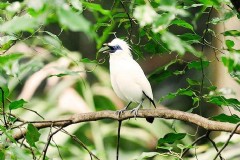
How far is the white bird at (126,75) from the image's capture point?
1808 mm

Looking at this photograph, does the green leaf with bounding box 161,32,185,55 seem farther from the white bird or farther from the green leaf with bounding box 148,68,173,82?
the white bird

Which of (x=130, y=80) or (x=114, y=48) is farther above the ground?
(x=114, y=48)

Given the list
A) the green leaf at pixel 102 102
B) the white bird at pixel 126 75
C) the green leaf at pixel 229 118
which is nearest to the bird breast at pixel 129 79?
the white bird at pixel 126 75

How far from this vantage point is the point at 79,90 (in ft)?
11.9

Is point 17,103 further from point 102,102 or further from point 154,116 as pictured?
point 102,102

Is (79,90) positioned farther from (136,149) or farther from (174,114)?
(174,114)

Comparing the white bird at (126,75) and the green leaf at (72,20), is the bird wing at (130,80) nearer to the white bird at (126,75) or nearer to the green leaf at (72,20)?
the white bird at (126,75)

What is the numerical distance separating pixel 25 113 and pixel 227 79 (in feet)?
3.98

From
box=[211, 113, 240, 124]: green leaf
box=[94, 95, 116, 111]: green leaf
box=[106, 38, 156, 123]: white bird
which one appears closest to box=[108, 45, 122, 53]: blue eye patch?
box=[106, 38, 156, 123]: white bird

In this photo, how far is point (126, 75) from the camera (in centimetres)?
183

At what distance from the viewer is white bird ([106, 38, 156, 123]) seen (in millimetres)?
1808

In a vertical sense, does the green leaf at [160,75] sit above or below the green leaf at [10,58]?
below

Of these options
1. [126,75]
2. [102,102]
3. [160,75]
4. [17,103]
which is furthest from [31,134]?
[102,102]

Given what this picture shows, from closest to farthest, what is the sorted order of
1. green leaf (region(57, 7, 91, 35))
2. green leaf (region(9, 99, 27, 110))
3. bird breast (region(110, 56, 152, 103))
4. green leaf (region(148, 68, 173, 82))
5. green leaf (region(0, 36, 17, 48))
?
green leaf (region(57, 7, 91, 35)) → green leaf (region(0, 36, 17, 48)) → green leaf (region(9, 99, 27, 110)) → green leaf (region(148, 68, 173, 82)) → bird breast (region(110, 56, 152, 103))
